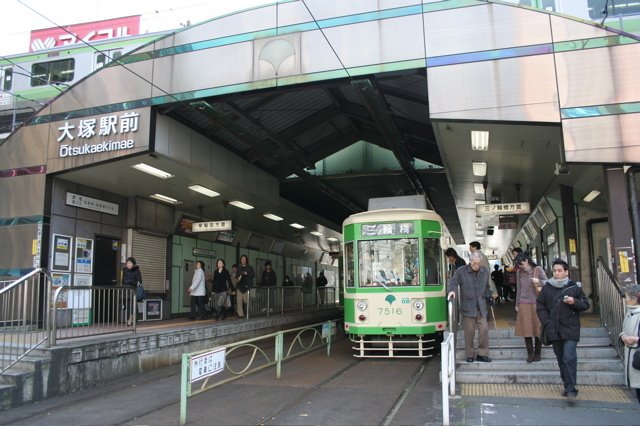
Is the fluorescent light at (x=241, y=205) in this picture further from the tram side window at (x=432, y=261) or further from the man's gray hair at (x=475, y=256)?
the man's gray hair at (x=475, y=256)

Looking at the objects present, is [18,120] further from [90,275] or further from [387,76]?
[387,76]

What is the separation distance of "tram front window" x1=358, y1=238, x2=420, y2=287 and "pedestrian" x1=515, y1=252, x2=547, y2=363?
2.69m

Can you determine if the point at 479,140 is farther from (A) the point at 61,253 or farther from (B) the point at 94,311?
(A) the point at 61,253

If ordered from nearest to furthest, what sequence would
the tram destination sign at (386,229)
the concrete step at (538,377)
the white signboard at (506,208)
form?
the concrete step at (538,377) → the tram destination sign at (386,229) → the white signboard at (506,208)

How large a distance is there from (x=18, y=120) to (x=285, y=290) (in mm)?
15176

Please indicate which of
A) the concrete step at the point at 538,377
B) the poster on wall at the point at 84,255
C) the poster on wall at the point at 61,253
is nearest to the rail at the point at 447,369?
the concrete step at the point at 538,377

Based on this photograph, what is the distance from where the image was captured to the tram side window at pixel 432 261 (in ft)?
34.7

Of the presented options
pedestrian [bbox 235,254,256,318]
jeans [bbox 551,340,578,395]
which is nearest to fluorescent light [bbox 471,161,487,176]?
pedestrian [bbox 235,254,256,318]

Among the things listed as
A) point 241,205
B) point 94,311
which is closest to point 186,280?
point 241,205

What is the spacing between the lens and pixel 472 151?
11867mm

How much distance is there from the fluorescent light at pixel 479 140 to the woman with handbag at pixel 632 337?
5.38m

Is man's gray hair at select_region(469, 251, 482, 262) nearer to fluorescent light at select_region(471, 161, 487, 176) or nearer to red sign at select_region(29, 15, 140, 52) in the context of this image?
fluorescent light at select_region(471, 161, 487, 176)

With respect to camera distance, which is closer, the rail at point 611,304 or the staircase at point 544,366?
the staircase at point 544,366

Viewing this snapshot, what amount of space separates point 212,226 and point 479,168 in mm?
7933
